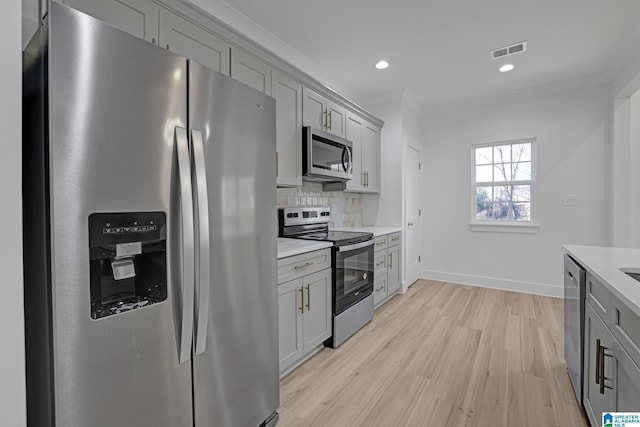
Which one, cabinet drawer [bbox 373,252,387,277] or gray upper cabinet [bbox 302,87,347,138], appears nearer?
gray upper cabinet [bbox 302,87,347,138]

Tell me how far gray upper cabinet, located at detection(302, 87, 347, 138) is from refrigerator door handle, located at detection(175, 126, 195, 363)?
1.77m

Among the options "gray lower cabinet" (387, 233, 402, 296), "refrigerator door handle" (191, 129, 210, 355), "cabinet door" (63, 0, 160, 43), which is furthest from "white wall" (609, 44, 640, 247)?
"cabinet door" (63, 0, 160, 43)

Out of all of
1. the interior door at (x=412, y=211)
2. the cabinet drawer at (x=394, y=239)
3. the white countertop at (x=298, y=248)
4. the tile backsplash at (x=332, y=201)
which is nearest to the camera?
the white countertop at (x=298, y=248)

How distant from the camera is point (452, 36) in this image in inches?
106

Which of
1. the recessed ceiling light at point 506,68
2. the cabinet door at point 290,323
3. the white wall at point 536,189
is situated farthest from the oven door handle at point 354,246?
the recessed ceiling light at point 506,68

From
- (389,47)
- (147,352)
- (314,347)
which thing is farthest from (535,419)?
(389,47)

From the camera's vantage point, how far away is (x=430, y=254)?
470 centimetres

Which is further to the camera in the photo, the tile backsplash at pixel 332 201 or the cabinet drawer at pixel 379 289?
the cabinet drawer at pixel 379 289

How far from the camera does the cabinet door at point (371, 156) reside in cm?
375

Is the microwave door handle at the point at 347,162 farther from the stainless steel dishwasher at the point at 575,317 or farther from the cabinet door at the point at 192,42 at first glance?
the stainless steel dishwasher at the point at 575,317

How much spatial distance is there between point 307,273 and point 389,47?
231 centimetres

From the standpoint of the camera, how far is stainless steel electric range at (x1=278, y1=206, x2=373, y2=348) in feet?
8.11

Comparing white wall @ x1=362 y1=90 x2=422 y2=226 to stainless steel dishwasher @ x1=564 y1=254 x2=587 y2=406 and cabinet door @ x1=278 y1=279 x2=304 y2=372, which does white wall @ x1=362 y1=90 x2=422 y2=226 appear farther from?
cabinet door @ x1=278 y1=279 x2=304 y2=372

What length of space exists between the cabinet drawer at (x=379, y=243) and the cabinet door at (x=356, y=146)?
2.18 feet
